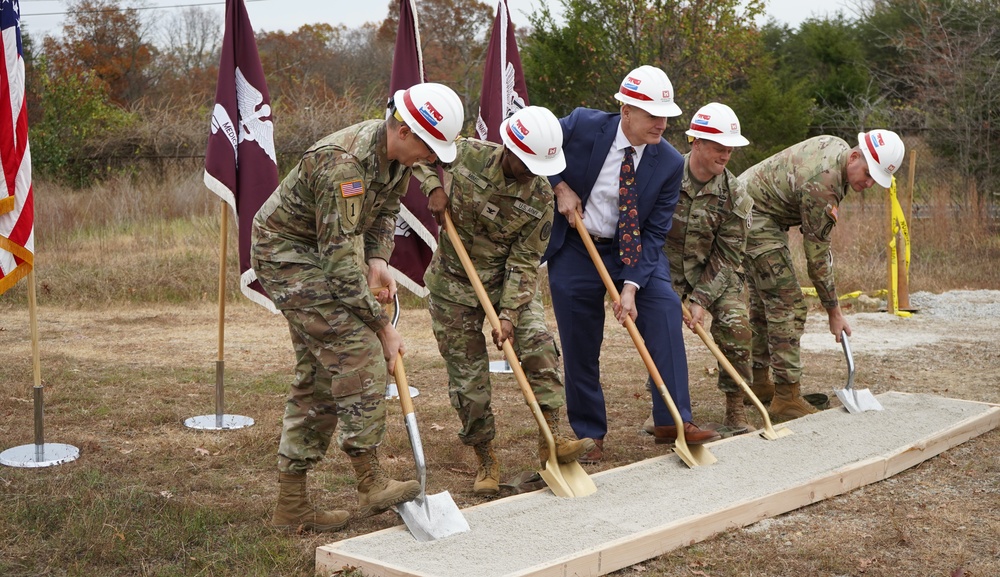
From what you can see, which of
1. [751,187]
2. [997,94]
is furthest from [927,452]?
[997,94]

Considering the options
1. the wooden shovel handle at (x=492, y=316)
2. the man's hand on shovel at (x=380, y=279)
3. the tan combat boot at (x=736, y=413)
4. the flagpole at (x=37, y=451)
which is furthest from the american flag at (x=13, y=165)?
the tan combat boot at (x=736, y=413)

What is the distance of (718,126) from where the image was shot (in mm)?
6312

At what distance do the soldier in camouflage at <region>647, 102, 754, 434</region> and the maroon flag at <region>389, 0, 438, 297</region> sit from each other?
85.8 inches

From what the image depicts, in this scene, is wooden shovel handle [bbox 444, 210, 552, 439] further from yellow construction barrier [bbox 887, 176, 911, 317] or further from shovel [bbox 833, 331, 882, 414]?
yellow construction barrier [bbox 887, 176, 911, 317]

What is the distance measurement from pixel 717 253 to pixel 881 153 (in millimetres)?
1234

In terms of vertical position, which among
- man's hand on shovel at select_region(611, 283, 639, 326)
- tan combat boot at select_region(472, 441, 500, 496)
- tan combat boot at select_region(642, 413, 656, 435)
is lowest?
tan combat boot at select_region(642, 413, 656, 435)

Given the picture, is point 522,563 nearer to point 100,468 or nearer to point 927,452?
point 100,468

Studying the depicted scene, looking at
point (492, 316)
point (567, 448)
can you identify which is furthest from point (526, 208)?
point (567, 448)

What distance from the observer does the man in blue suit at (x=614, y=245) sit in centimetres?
589

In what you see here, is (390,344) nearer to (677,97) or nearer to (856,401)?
(856,401)

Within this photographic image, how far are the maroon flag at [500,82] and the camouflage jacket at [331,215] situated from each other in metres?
4.49

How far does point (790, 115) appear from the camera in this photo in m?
18.8

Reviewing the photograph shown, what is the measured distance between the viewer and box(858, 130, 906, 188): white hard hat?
6.68m

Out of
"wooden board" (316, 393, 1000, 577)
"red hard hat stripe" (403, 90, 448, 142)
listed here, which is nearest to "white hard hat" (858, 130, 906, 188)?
"wooden board" (316, 393, 1000, 577)
